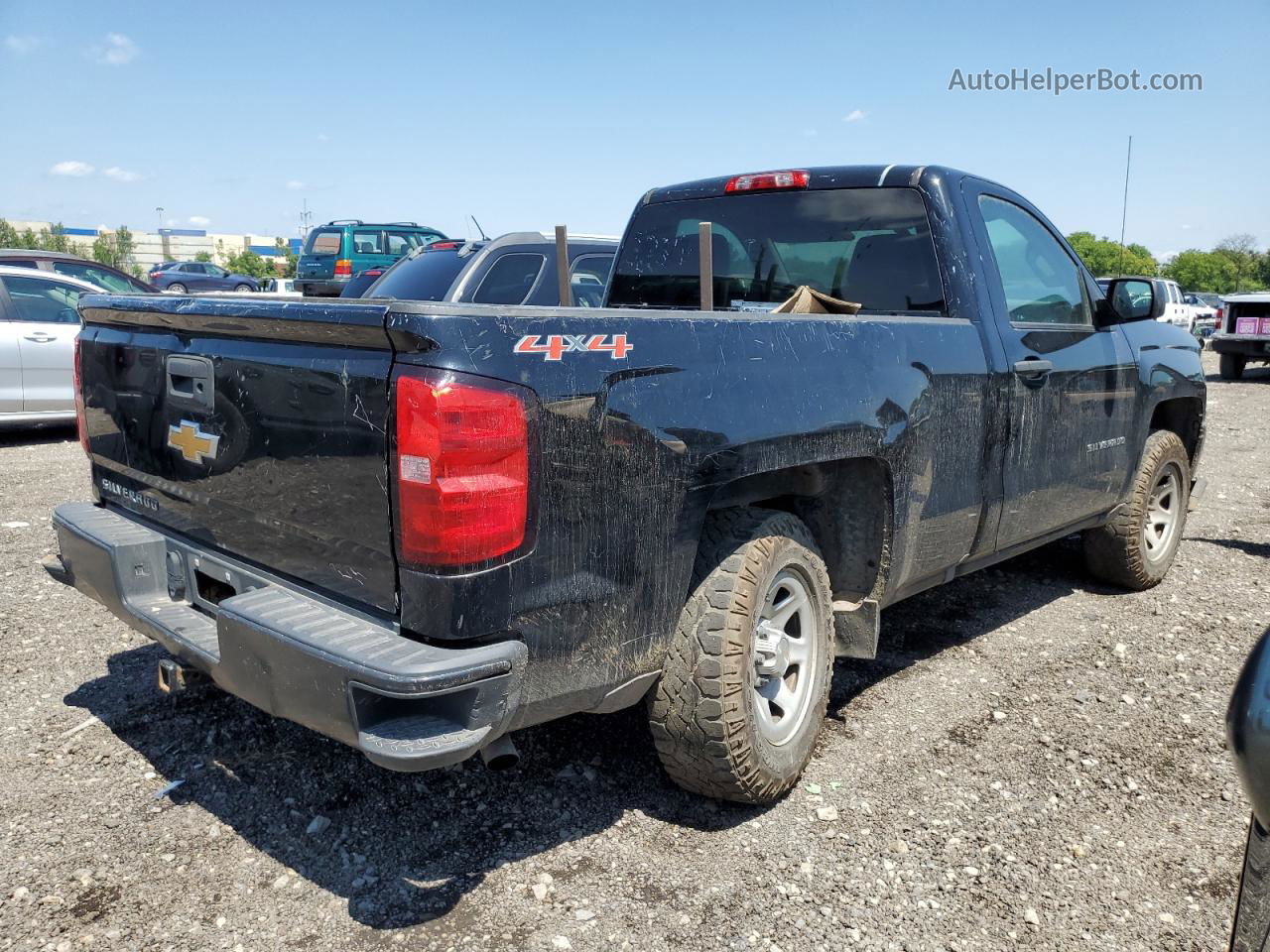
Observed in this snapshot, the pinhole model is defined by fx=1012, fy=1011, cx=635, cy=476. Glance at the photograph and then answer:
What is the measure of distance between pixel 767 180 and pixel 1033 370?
4.43 ft

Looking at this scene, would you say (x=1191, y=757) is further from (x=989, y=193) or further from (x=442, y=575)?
(x=442, y=575)

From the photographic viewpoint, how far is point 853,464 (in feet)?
11.2

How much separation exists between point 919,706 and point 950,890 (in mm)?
1247

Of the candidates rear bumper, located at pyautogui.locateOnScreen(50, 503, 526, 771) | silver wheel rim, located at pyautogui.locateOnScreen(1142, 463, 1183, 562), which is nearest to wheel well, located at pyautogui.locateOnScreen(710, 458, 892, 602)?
rear bumper, located at pyautogui.locateOnScreen(50, 503, 526, 771)

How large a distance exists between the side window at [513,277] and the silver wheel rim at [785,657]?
18.8ft

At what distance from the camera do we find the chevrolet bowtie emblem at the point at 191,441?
2826mm

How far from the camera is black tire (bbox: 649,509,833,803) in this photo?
2.82 metres

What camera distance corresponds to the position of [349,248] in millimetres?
20250

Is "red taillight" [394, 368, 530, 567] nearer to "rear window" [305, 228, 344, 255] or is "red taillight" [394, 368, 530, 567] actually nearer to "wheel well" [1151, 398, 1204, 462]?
"wheel well" [1151, 398, 1204, 462]

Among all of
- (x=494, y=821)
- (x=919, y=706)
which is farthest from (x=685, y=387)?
(x=919, y=706)

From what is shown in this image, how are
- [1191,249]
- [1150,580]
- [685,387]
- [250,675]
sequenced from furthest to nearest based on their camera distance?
[1191,249] → [1150,580] → [685,387] → [250,675]

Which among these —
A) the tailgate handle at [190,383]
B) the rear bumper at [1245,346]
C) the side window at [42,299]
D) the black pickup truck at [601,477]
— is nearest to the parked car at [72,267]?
the side window at [42,299]

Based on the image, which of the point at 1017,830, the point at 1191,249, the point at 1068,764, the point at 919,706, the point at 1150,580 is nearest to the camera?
the point at 1017,830

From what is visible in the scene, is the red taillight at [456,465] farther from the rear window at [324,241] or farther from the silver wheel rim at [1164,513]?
the rear window at [324,241]
